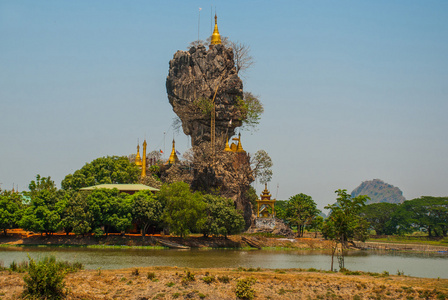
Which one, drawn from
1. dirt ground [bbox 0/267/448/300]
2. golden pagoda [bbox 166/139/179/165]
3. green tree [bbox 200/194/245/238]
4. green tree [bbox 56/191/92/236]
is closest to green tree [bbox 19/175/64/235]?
green tree [bbox 56/191/92/236]

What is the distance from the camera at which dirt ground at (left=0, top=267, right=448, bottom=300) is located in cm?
2948

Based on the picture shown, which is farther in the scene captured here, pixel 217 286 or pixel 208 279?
pixel 208 279

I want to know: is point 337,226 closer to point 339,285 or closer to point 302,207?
Result: point 339,285

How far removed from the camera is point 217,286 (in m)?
30.8

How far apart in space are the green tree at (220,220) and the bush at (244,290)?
38.4 metres

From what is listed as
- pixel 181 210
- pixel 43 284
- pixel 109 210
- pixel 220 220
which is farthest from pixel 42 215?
pixel 43 284

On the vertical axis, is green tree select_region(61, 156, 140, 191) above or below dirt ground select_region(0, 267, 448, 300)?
above

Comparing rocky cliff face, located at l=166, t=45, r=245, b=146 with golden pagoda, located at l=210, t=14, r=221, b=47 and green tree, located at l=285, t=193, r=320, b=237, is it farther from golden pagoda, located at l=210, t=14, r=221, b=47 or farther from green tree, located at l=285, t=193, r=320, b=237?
green tree, located at l=285, t=193, r=320, b=237

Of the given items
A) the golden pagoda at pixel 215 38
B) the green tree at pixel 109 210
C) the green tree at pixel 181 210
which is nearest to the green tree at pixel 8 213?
the green tree at pixel 109 210

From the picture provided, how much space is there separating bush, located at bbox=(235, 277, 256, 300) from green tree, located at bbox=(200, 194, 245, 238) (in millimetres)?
38403

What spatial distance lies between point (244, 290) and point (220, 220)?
40.2 meters

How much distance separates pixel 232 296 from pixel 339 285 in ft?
21.0

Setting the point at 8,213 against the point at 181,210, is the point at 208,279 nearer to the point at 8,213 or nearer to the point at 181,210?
the point at 181,210

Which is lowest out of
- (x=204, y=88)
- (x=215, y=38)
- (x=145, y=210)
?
(x=145, y=210)
